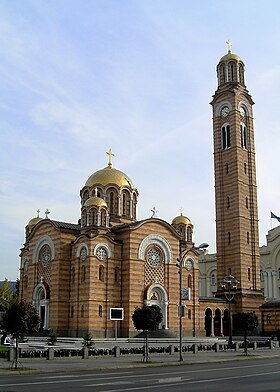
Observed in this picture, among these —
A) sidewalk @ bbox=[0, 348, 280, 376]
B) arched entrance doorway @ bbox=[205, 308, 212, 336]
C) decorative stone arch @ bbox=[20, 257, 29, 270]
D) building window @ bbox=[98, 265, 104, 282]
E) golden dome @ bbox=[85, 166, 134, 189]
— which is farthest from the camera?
decorative stone arch @ bbox=[20, 257, 29, 270]

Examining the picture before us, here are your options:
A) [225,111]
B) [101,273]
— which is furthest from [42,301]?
[225,111]

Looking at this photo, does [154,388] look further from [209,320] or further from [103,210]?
[209,320]

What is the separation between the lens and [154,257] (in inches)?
1954

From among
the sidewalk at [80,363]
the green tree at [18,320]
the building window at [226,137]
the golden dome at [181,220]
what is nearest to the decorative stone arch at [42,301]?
the golden dome at [181,220]

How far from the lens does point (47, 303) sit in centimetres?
4853

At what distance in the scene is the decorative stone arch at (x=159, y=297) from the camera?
47781 millimetres

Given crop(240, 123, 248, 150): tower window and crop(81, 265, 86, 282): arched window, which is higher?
crop(240, 123, 248, 150): tower window

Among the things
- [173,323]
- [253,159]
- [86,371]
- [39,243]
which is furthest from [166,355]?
[253,159]

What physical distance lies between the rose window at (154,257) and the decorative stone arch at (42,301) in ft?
33.9

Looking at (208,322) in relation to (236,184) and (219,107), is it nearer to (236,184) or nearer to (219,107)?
(236,184)

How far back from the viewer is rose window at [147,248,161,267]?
49.2 metres

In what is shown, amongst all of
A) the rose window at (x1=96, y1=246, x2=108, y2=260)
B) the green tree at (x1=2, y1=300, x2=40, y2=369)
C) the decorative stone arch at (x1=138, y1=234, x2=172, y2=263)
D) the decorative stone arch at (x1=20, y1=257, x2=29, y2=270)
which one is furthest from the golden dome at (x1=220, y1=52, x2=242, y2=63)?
the green tree at (x1=2, y1=300, x2=40, y2=369)

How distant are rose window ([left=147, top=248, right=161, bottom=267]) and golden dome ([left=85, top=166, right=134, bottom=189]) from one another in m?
9.90

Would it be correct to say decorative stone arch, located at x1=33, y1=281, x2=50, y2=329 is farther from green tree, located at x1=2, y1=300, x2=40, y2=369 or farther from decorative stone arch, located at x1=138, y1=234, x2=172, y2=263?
green tree, located at x1=2, y1=300, x2=40, y2=369
